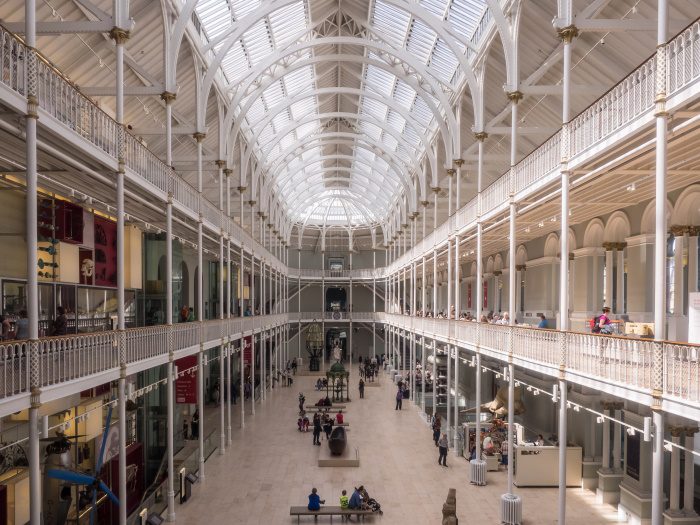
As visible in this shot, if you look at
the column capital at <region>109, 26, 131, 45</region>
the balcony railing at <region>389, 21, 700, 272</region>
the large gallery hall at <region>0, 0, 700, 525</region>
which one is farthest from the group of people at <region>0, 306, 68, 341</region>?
the balcony railing at <region>389, 21, 700, 272</region>

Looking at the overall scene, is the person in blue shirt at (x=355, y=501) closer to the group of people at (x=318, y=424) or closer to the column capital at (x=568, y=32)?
the group of people at (x=318, y=424)

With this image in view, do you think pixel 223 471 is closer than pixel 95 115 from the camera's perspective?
No

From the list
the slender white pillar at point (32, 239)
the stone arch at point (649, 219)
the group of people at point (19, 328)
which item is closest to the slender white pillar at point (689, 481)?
the stone arch at point (649, 219)

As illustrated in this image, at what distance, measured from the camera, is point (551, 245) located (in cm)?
2648

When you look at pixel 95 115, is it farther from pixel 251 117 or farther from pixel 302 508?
pixel 251 117

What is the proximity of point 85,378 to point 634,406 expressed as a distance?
1410cm

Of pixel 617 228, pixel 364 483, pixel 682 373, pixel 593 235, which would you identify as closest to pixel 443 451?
pixel 364 483

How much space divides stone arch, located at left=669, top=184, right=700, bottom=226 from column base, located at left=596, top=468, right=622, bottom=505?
308 inches

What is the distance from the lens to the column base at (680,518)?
1478 centimetres

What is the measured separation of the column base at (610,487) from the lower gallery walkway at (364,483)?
44 centimetres

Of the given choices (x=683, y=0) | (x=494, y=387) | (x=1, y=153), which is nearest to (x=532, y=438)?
(x=494, y=387)

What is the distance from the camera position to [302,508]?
16.7 metres

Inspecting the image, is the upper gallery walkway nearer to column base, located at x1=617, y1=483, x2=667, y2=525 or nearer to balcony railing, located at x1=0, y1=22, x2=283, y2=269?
column base, located at x1=617, y1=483, x2=667, y2=525

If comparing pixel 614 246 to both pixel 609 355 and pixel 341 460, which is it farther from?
pixel 341 460
